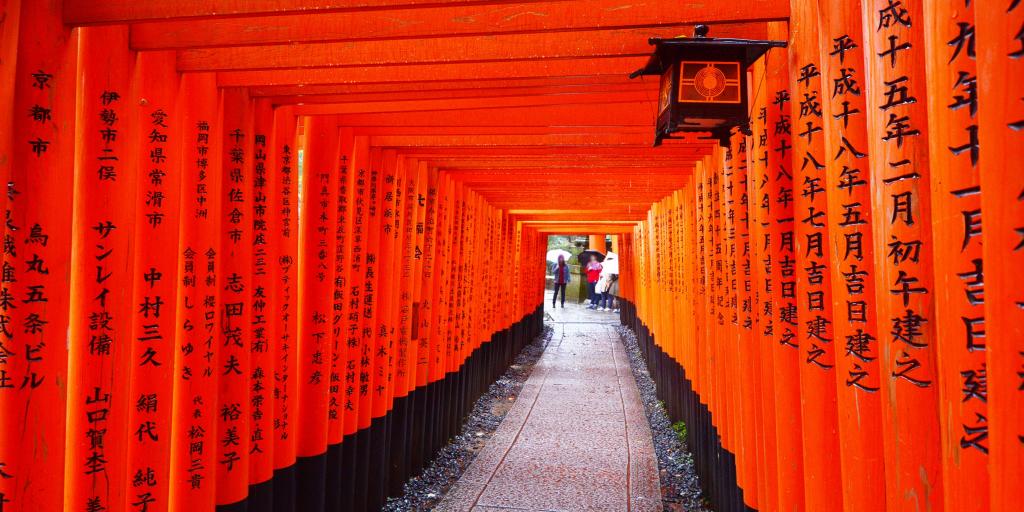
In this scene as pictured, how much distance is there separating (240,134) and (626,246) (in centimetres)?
1958

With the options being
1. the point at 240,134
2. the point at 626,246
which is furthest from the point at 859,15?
the point at 626,246

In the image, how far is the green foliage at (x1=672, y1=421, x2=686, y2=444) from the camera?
29.0 feet

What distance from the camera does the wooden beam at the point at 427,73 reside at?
3801mm

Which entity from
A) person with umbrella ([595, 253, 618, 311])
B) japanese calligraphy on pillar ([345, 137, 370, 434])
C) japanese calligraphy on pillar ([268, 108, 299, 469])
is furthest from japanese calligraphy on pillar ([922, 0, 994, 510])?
person with umbrella ([595, 253, 618, 311])

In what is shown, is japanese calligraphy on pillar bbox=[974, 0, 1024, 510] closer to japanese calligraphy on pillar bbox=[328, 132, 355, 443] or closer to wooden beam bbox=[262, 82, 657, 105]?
wooden beam bbox=[262, 82, 657, 105]

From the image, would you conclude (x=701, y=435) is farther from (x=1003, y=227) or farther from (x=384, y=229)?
(x=1003, y=227)

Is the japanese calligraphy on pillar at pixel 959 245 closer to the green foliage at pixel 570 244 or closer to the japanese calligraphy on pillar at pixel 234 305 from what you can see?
the japanese calligraphy on pillar at pixel 234 305

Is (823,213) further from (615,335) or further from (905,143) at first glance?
(615,335)

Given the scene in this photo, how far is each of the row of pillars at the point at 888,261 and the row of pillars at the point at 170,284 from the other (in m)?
3.15

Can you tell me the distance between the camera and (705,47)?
3.14 meters

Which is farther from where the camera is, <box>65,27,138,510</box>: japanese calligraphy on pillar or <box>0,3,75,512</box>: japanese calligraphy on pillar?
<box>65,27,138,510</box>: japanese calligraphy on pillar

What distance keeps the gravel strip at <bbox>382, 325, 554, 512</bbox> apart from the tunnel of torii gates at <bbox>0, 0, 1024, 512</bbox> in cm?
81

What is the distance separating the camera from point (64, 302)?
108 inches

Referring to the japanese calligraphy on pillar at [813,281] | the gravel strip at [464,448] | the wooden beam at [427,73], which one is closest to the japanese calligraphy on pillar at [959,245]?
the japanese calligraphy on pillar at [813,281]
